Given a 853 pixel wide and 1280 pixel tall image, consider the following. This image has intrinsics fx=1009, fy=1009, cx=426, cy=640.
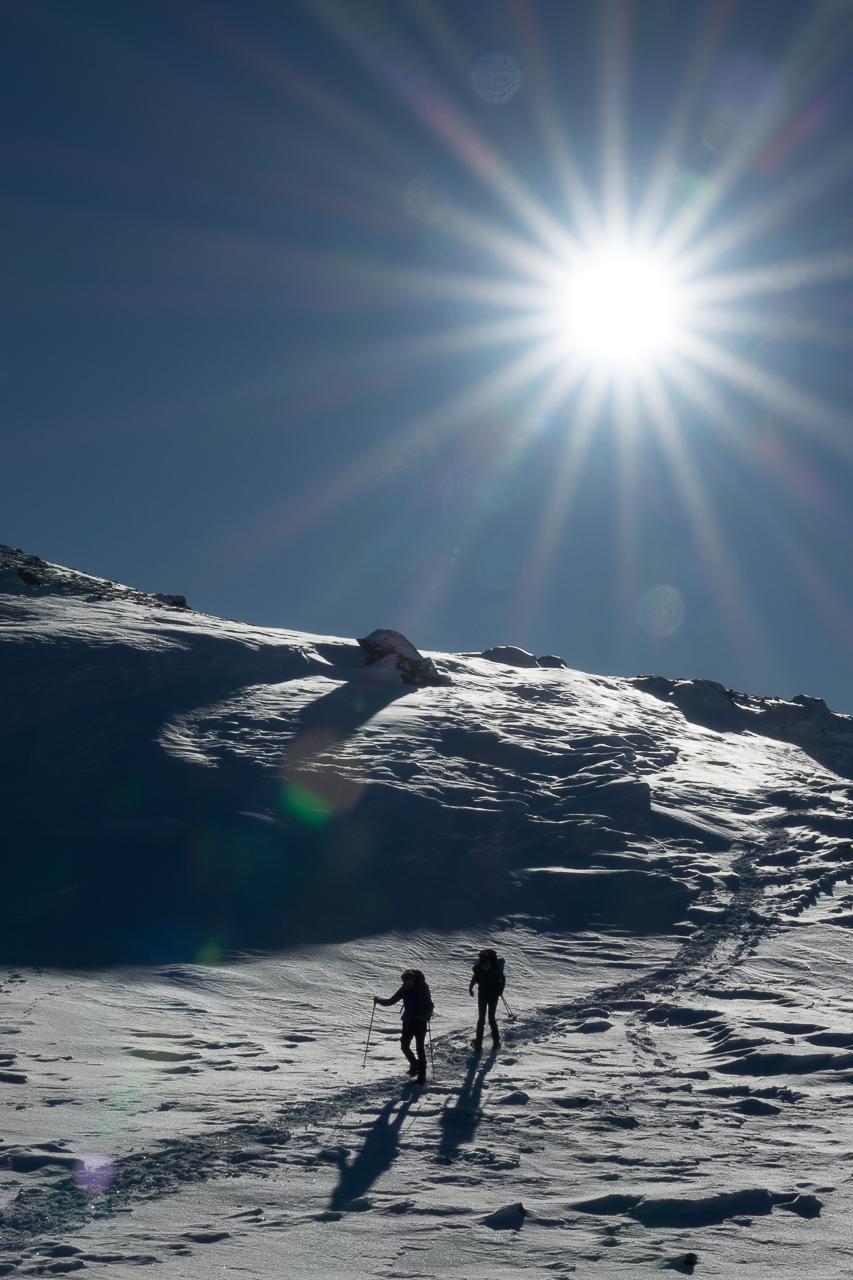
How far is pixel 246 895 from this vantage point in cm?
2353

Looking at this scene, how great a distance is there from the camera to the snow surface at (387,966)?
8.06 metres

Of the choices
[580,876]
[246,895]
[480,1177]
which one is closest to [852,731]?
[580,876]

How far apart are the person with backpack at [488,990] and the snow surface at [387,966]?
1.48 ft

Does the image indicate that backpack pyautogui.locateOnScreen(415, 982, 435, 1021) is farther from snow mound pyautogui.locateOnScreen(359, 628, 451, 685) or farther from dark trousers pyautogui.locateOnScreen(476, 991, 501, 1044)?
snow mound pyautogui.locateOnScreen(359, 628, 451, 685)

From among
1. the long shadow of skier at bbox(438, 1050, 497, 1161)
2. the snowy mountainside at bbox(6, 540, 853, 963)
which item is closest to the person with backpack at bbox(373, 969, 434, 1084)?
the long shadow of skier at bbox(438, 1050, 497, 1161)

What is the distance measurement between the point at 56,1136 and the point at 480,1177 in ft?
13.1

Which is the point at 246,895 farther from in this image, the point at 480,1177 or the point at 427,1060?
the point at 480,1177

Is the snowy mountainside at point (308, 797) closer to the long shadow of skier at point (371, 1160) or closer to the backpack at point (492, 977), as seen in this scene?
the backpack at point (492, 977)

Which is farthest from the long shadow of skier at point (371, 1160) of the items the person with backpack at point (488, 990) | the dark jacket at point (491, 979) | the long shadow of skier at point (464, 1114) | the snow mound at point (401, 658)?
the snow mound at point (401, 658)

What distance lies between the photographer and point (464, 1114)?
37.1ft

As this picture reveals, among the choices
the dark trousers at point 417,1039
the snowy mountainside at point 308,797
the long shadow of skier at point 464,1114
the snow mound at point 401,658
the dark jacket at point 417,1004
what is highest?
the snow mound at point 401,658

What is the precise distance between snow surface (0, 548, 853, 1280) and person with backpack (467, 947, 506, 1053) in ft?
1.48

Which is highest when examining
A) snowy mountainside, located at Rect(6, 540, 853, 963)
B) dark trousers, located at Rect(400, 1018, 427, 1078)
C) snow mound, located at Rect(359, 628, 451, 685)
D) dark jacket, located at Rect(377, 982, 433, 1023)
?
snow mound, located at Rect(359, 628, 451, 685)

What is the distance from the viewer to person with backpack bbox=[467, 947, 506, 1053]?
583 inches
